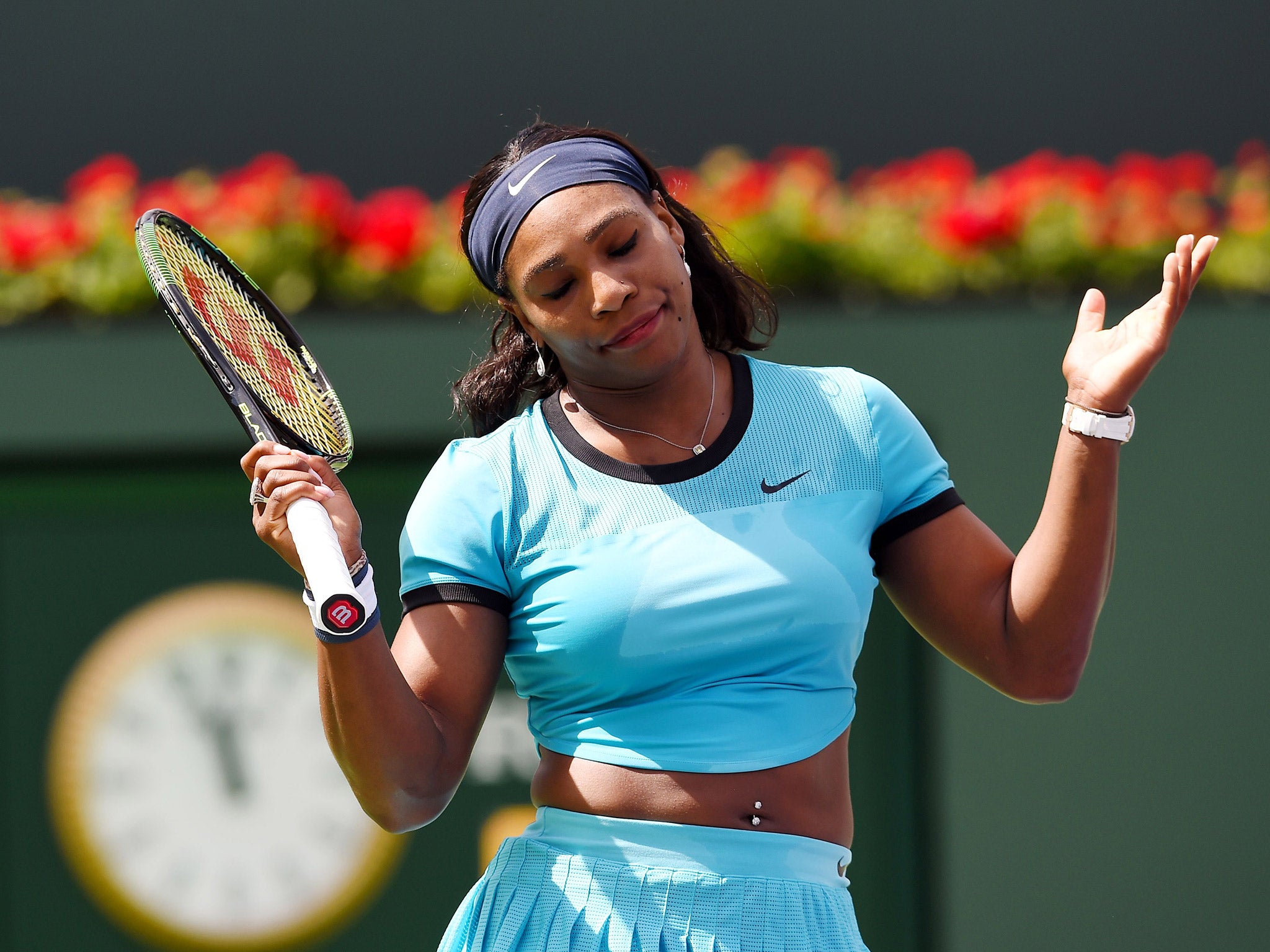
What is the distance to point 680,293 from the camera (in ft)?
6.21

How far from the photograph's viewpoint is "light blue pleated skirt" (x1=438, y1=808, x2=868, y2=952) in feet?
5.64

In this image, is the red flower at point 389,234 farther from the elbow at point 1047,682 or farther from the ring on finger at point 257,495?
the elbow at point 1047,682

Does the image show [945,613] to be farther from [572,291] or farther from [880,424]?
[572,291]

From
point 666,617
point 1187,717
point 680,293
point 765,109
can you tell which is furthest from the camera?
point 765,109

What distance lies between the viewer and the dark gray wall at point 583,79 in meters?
5.19

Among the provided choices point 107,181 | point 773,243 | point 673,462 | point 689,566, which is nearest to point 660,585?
point 689,566

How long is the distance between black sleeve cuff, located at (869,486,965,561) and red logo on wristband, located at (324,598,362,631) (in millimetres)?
656

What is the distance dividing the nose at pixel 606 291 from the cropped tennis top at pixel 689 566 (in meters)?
0.19

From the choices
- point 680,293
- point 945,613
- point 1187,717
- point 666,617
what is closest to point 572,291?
point 680,293

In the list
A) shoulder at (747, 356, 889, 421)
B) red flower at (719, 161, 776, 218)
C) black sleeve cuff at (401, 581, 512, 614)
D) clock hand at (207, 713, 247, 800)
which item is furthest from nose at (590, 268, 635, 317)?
clock hand at (207, 713, 247, 800)

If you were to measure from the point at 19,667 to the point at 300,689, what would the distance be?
75cm

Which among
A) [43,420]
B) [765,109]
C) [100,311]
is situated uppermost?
[765,109]

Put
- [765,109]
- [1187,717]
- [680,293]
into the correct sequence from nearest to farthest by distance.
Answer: [680,293] → [1187,717] → [765,109]

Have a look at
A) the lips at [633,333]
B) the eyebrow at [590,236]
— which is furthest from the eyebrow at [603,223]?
the lips at [633,333]
